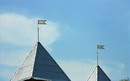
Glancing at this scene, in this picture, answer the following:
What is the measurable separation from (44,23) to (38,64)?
3515 mm

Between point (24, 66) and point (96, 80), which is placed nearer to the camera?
point (24, 66)

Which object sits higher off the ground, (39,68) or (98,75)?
(39,68)

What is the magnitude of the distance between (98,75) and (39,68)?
301 inches

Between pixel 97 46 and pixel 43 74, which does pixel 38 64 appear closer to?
pixel 43 74

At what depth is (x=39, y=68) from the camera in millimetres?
28844

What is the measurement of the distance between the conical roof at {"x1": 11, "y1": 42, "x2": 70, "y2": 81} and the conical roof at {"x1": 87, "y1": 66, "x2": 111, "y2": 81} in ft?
18.0

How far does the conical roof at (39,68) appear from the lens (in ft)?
93.6

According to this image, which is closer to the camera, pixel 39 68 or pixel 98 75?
pixel 39 68

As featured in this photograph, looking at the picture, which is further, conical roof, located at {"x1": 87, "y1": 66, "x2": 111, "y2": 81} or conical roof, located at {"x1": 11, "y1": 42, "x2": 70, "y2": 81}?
conical roof, located at {"x1": 87, "y1": 66, "x2": 111, "y2": 81}

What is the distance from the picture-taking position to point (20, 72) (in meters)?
29.8

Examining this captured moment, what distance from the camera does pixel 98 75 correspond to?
114ft

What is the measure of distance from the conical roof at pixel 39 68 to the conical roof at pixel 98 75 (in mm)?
5491

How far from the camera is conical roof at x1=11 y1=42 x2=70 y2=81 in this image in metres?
28.5

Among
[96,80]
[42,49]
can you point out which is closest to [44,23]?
[42,49]
